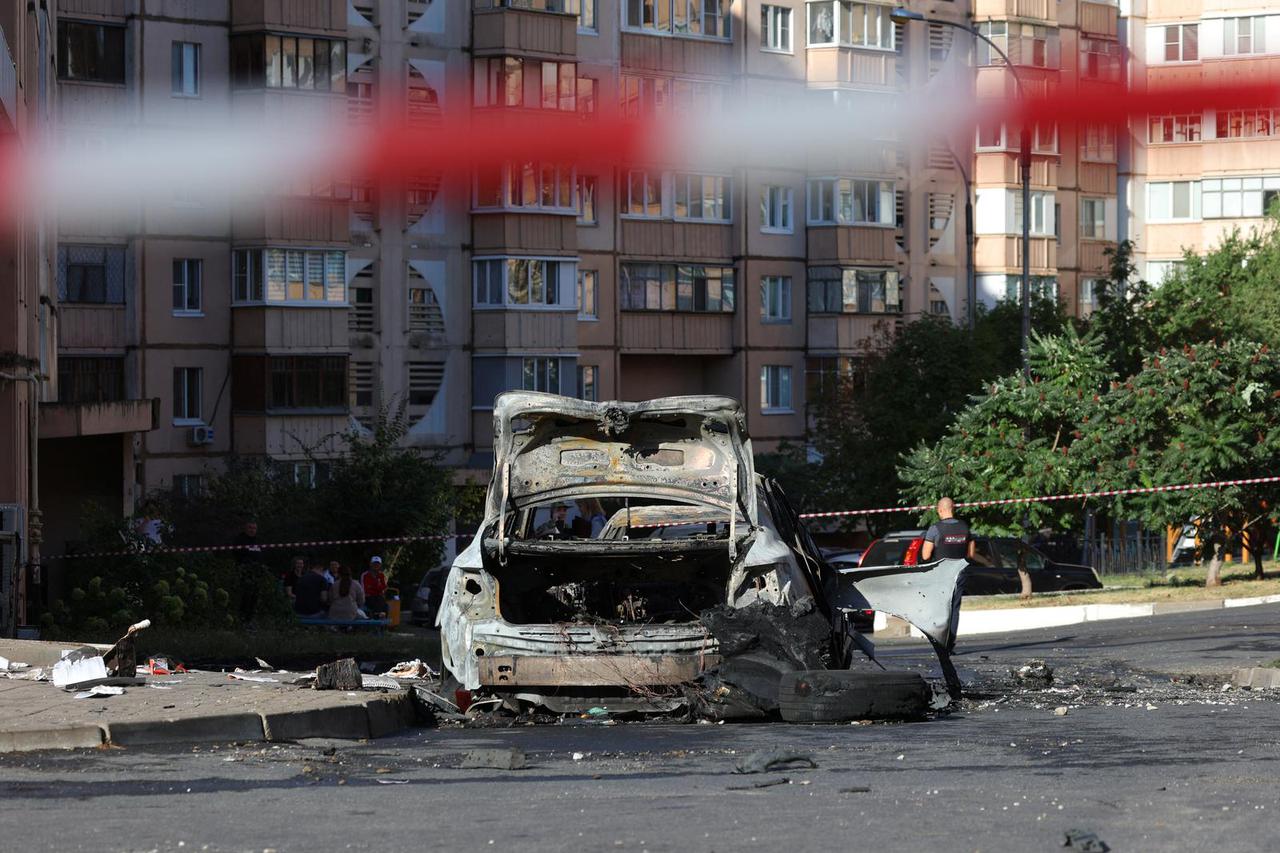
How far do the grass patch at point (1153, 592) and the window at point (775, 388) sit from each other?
23.2 m

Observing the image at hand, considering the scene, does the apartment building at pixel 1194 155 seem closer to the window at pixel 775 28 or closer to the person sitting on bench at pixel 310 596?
the window at pixel 775 28

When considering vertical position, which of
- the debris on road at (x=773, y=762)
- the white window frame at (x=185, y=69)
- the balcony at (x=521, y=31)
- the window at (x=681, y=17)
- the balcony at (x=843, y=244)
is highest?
the window at (x=681, y=17)

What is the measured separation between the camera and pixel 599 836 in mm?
8594

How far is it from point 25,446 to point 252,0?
74.7ft

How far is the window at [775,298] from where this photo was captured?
187 ft

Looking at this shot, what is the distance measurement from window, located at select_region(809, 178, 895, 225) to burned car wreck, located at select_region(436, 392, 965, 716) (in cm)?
4206

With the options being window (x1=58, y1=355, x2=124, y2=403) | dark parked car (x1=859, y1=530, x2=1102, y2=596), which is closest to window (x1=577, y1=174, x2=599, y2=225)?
window (x1=58, y1=355, x2=124, y2=403)

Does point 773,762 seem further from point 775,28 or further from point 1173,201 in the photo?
point 1173,201

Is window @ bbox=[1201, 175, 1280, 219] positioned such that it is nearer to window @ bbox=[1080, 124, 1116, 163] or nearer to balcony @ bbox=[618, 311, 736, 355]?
window @ bbox=[1080, 124, 1116, 163]

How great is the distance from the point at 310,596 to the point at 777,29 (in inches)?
1319

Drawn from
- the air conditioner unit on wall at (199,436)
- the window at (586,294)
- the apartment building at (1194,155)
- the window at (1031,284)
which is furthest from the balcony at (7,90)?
the apartment building at (1194,155)

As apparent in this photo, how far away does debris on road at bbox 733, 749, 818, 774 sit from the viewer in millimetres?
10727

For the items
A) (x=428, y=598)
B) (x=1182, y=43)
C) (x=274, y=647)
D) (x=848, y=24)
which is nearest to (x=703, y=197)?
(x=848, y=24)

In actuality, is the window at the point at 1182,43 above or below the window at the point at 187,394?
above
